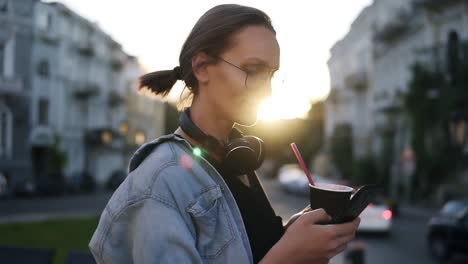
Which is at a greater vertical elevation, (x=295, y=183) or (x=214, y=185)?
(x=214, y=185)

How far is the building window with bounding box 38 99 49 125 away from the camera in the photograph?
3906cm

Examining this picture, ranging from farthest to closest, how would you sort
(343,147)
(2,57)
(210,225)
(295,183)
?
(343,147), (295,183), (2,57), (210,225)

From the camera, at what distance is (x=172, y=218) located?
1529 mm

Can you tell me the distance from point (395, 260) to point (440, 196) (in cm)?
1729

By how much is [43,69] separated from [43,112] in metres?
2.91

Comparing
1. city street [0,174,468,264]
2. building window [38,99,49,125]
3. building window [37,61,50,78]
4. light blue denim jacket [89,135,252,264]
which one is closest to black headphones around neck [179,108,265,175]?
light blue denim jacket [89,135,252,264]

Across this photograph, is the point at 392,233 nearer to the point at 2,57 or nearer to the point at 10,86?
the point at 10,86

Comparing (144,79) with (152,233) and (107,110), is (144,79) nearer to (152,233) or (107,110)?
(152,233)

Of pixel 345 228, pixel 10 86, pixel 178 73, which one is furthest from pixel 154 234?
pixel 10 86

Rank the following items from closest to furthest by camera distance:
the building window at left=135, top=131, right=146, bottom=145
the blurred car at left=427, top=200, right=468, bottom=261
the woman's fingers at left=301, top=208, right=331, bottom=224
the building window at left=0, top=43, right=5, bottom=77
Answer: the woman's fingers at left=301, top=208, right=331, bottom=224, the blurred car at left=427, top=200, right=468, bottom=261, the building window at left=0, top=43, right=5, bottom=77, the building window at left=135, top=131, right=146, bottom=145

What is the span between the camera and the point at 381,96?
135ft

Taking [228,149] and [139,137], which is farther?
[139,137]

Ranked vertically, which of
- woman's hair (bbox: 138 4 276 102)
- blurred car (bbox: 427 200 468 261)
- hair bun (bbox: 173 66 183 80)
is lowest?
blurred car (bbox: 427 200 468 261)

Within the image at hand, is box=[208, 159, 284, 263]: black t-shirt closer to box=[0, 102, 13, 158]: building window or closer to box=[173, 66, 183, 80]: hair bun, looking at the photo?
box=[173, 66, 183, 80]: hair bun
